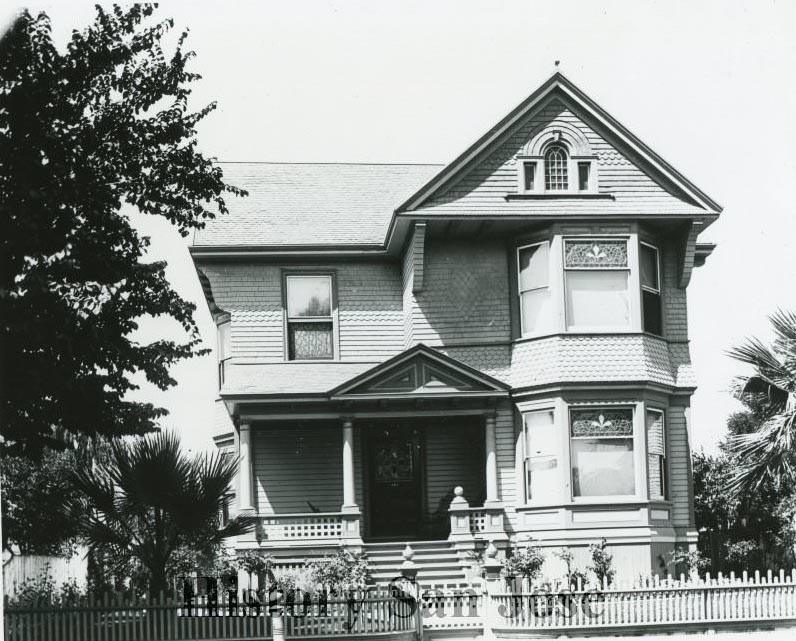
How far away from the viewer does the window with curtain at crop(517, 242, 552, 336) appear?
24.3 metres

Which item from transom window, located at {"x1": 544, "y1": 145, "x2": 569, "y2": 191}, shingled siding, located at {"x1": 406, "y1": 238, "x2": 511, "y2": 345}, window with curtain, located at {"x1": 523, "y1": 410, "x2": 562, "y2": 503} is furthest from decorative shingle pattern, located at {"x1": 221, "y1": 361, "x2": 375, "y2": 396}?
transom window, located at {"x1": 544, "y1": 145, "x2": 569, "y2": 191}

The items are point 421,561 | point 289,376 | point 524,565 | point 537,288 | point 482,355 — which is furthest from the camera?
point 289,376

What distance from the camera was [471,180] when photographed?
79.9 ft

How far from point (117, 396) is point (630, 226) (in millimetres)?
10977

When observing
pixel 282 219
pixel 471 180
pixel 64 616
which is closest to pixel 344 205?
pixel 282 219

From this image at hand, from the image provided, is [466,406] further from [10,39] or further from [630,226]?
[10,39]

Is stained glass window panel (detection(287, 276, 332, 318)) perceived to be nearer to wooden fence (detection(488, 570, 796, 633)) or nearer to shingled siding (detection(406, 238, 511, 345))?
shingled siding (detection(406, 238, 511, 345))

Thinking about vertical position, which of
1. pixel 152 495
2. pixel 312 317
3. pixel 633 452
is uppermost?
pixel 312 317

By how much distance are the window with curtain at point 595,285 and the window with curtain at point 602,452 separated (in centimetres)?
181

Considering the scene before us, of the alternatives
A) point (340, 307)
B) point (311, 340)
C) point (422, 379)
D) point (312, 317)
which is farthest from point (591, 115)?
point (311, 340)

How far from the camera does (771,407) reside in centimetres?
2130

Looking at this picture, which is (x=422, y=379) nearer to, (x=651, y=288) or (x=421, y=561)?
(x=421, y=561)

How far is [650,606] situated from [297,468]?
923 centimetres

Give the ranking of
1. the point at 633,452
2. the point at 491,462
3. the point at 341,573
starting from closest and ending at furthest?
the point at 341,573 → the point at 633,452 → the point at 491,462
